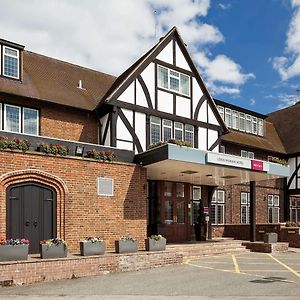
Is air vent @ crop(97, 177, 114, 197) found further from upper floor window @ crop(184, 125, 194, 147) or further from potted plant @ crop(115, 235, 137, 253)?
upper floor window @ crop(184, 125, 194, 147)

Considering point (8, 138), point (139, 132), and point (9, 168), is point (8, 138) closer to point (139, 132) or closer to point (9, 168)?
point (9, 168)

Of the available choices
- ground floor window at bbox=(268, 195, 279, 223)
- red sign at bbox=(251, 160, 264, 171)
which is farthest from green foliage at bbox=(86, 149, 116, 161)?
ground floor window at bbox=(268, 195, 279, 223)

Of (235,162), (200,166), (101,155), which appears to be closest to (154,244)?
(101,155)

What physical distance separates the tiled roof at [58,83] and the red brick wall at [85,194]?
4477mm

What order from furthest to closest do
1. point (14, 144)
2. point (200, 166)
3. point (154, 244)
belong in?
point (200, 166) → point (154, 244) → point (14, 144)

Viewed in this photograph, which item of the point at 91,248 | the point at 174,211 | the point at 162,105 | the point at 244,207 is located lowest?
the point at 91,248

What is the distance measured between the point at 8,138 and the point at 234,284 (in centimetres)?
869

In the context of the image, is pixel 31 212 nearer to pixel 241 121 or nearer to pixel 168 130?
pixel 168 130

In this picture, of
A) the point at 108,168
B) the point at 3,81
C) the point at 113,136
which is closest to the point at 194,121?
the point at 113,136

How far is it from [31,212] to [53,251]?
221 cm

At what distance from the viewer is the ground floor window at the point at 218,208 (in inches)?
1086

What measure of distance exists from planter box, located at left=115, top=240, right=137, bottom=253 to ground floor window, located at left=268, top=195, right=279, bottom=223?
702 inches

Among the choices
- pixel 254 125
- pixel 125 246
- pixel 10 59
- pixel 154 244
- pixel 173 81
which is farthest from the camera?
pixel 254 125

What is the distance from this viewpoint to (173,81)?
895 inches
